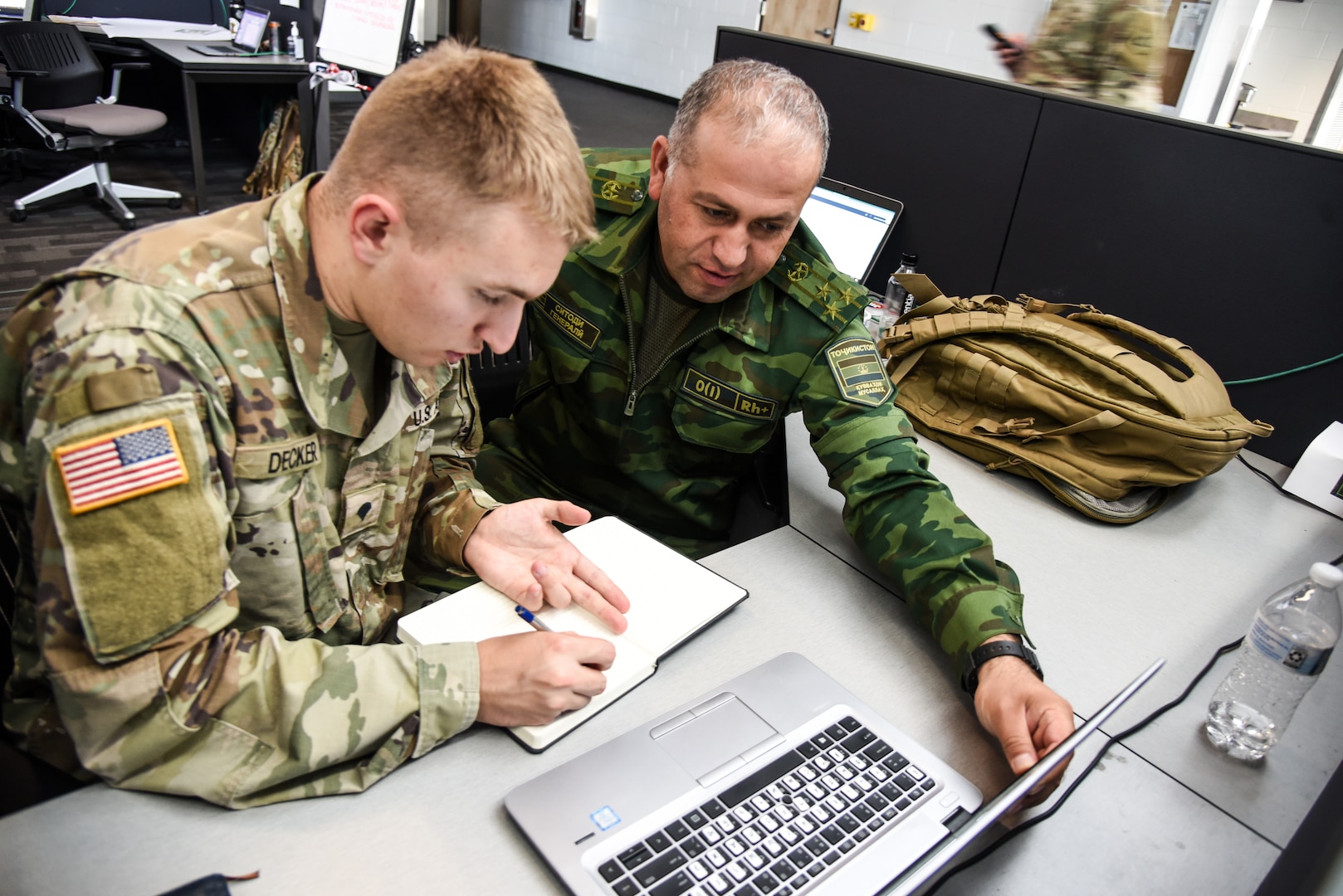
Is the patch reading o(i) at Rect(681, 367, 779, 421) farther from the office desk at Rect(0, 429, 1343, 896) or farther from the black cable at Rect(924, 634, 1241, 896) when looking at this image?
the black cable at Rect(924, 634, 1241, 896)

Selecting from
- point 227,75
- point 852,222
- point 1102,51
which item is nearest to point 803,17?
point 227,75

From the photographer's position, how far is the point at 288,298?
0.77m

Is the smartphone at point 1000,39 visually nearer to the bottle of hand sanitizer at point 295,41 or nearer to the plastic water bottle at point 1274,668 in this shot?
the plastic water bottle at point 1274,668

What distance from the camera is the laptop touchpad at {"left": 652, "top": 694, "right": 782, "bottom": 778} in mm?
774

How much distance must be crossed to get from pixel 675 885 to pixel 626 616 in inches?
12.6

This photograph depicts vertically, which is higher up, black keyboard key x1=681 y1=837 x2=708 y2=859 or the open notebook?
the open notebook

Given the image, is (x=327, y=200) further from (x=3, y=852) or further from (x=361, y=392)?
(x=3, y=852)

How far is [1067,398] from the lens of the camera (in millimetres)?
1410

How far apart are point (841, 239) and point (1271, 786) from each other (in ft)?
4.95

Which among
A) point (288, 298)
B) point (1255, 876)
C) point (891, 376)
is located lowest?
point (1255, 876)

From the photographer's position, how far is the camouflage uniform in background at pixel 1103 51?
1592mm

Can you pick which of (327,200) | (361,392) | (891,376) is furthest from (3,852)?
(891,376)

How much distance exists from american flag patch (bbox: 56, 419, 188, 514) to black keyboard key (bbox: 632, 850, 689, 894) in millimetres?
474

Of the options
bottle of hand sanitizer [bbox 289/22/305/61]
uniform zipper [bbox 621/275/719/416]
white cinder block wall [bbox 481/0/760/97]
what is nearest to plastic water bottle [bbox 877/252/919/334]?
uniform zipper [bbox 621/275/719/416]
